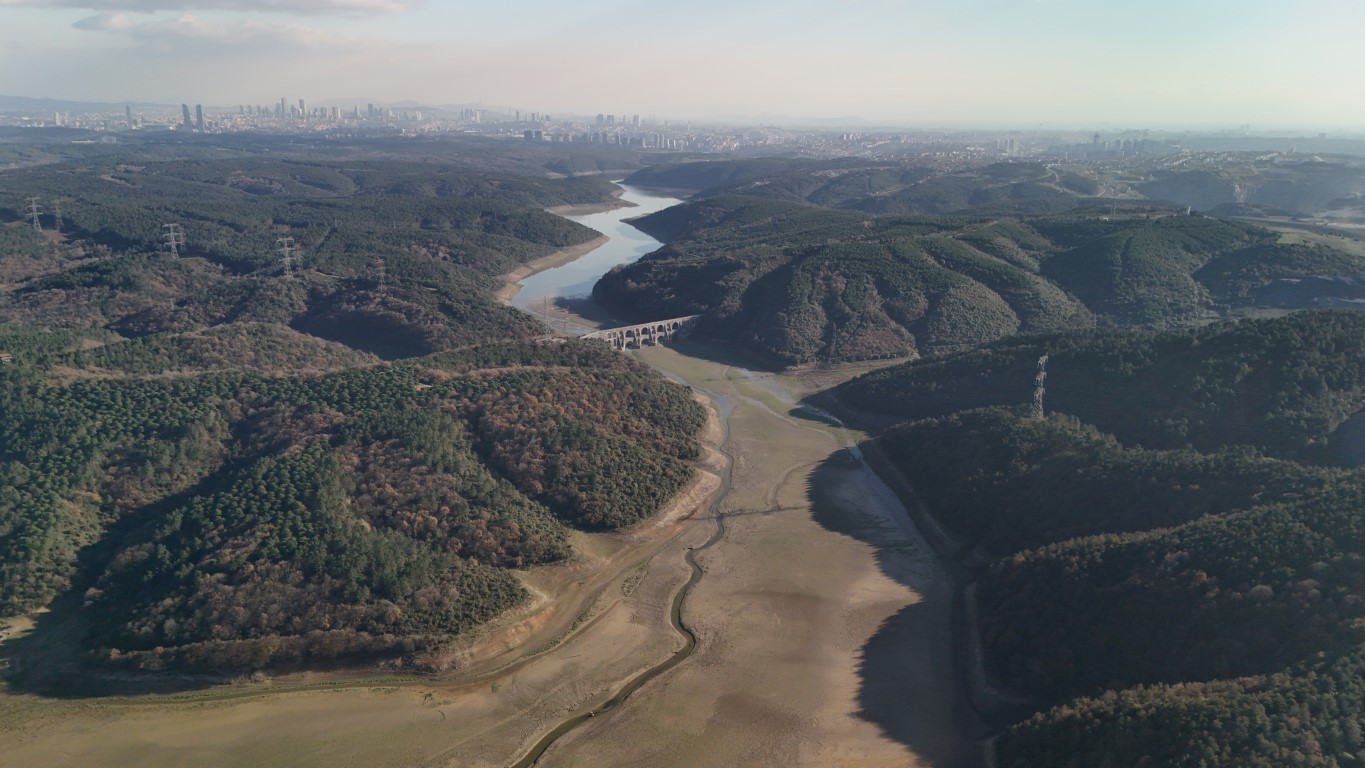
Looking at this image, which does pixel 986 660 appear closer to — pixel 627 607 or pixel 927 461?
pixel 627 607

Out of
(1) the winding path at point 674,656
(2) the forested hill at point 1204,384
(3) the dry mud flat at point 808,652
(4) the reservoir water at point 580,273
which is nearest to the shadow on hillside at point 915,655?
(3) the dry mud flat at point 808,652

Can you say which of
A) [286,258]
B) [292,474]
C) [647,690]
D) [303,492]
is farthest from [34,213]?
[647,690]

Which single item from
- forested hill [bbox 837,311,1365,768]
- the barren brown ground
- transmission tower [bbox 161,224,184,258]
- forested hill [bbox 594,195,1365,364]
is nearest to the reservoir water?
forested hill [bbox 594,195,1365,364]

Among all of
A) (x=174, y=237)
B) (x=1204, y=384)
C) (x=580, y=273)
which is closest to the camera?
(x=1204, y=384)

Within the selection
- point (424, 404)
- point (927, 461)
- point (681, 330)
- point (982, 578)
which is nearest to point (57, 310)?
point (424, 404)

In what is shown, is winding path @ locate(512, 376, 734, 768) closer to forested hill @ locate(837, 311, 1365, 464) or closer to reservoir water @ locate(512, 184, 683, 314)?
forested hill @ locate(837, 311, 1365, 464)

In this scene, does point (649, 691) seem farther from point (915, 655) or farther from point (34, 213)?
point (34, 213)
